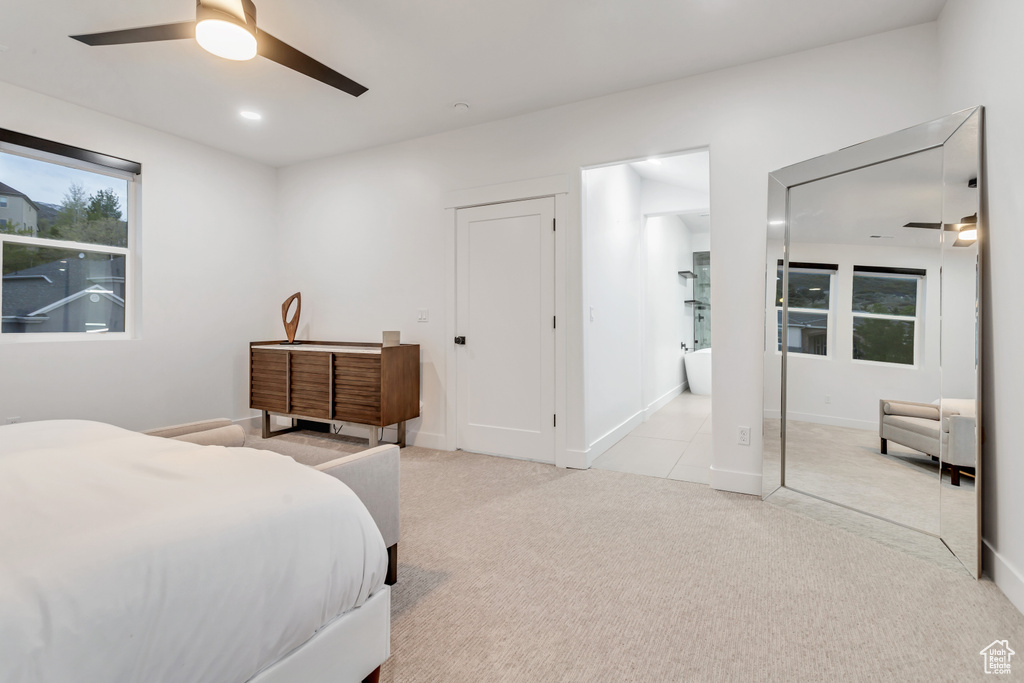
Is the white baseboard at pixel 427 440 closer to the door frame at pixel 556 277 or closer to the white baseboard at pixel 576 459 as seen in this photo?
the door frame at pixel 556 277

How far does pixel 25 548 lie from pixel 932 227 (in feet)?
10.8

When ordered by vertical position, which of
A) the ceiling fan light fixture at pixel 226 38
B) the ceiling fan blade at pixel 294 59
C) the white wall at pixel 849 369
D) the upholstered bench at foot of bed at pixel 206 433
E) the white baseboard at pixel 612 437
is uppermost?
the ceiling fan blade at pixel 294 59

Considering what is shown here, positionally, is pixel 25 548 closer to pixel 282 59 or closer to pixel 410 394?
pixel 282 59

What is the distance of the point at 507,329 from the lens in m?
3.78

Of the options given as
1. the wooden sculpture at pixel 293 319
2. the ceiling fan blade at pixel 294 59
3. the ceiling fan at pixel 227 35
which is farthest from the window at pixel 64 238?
the ceiling fan blade at pixel 294 59

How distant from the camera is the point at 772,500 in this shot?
2.82 metres

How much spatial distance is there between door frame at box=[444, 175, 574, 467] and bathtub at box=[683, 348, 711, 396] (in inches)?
177

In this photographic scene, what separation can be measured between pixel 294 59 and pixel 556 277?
206cm

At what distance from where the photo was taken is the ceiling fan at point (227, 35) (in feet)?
6.15

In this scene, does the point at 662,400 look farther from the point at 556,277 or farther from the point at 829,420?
the point at 829,420

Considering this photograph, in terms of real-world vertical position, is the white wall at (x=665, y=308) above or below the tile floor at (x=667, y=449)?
above

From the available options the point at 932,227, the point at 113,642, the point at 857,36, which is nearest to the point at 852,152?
the point at 932,227

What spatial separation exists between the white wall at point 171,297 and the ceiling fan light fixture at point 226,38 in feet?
8.11

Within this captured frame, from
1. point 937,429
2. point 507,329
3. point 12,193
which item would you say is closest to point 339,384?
point 507,329
